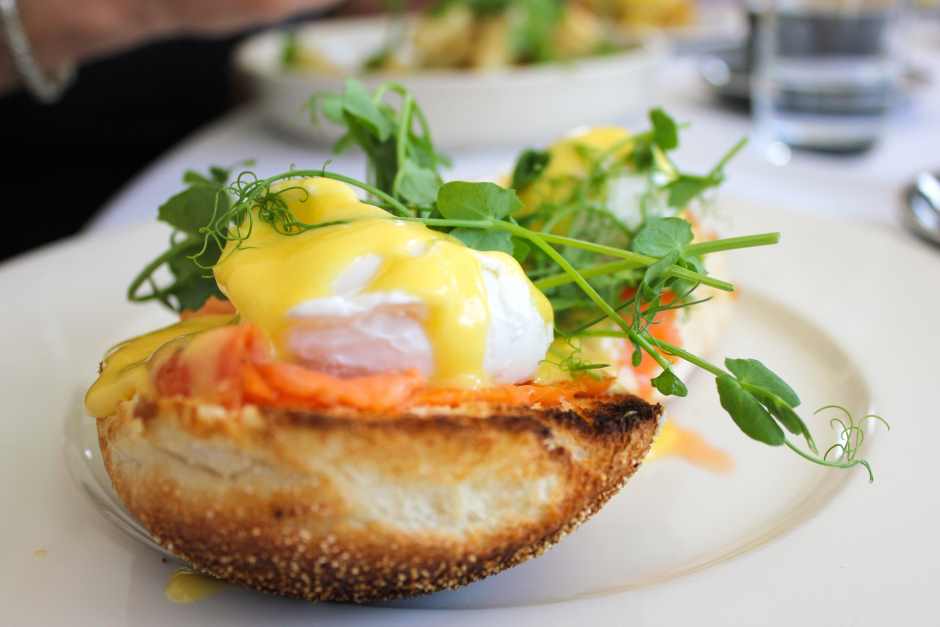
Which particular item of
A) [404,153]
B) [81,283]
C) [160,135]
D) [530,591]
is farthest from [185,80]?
[530,591]

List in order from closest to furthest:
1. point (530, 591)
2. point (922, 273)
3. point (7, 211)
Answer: point (530, 591) < point (922, 273) < point (7, 211)

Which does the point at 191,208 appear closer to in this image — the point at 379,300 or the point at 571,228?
the point at 379,300

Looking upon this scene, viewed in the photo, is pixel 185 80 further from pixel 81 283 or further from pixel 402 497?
pixel 402 497

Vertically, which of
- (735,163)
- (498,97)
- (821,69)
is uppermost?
(498,97)

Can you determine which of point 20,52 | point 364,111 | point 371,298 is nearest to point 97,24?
point 20,52

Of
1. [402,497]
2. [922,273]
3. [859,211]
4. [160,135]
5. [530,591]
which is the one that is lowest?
[160,135]

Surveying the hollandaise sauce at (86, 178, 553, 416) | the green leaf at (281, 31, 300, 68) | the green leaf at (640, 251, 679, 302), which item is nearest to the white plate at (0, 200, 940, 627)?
the hollandaise sauce at (86, 178, 553, 416)

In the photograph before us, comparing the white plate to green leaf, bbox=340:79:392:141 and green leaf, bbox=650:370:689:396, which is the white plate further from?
green leaf, bbox=340:79:392:141

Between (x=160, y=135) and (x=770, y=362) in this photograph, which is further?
(x=160, y=135)
